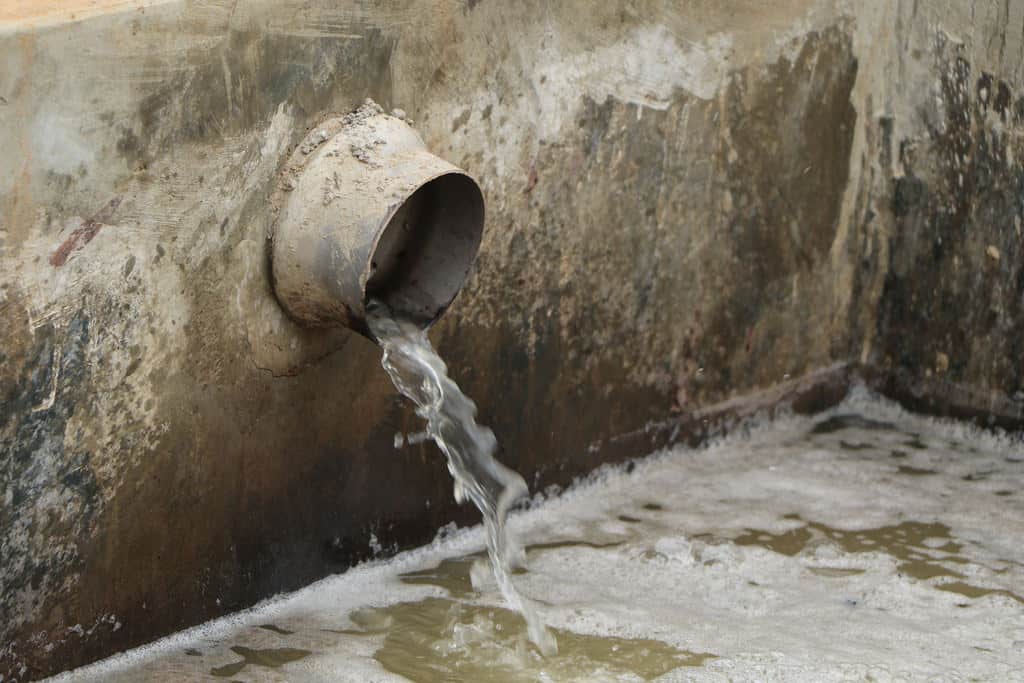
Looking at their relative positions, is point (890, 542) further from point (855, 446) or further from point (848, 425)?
point (848, 425)

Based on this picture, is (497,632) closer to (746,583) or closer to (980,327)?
(746,583)

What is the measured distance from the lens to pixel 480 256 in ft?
11.8

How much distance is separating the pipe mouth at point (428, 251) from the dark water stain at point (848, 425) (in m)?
1.84

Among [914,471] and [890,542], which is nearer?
[890,542]

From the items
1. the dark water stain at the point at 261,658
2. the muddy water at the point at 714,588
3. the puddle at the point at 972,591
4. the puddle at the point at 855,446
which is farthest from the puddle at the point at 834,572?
the dark water stain at the point at 261,658

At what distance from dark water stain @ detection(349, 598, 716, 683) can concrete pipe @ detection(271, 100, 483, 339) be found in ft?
2.18

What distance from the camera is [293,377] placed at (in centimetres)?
321

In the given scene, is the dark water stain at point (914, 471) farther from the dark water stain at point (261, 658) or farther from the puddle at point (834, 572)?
the dark water stain at point (261, 658)

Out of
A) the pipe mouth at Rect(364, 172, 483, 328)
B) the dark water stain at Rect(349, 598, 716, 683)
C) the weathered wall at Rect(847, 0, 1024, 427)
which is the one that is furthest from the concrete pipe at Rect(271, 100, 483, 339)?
the weathered wall at Rect(847, 0, 1024, 427)

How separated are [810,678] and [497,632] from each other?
68 cm

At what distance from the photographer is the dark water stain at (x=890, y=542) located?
3691 mm

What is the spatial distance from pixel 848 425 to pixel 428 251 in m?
1.98

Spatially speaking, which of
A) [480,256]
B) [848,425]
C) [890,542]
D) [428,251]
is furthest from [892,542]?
[428,251]

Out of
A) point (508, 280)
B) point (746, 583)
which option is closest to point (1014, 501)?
point (746, 583)
